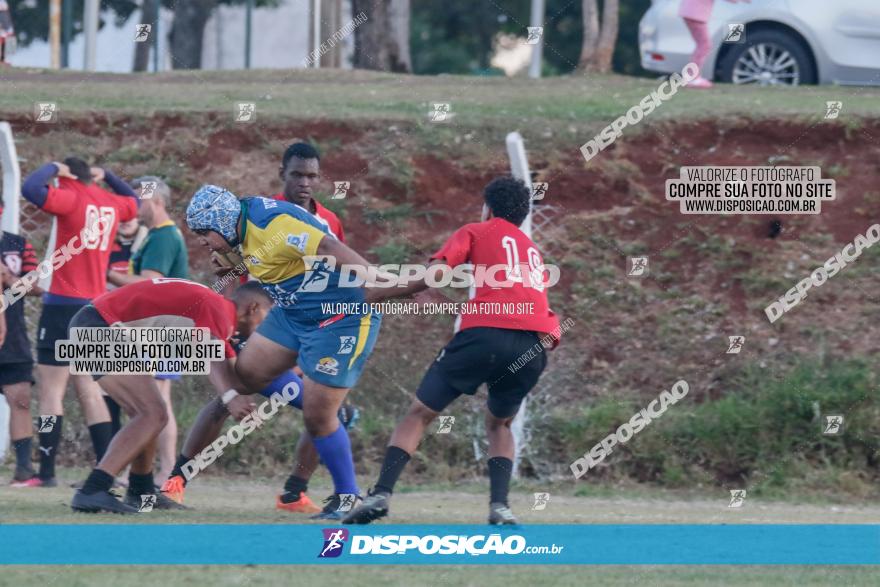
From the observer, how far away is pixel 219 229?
8508 millimetres

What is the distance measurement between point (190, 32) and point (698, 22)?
1227 centimetres

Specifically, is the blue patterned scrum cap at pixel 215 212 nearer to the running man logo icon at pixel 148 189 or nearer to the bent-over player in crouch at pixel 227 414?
the bent-over player in crouch at pixel 227 414

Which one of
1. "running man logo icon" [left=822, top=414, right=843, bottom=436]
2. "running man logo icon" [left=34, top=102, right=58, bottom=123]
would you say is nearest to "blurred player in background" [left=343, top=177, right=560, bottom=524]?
"running man logo icon" [left=822, top=414, right=843, bottom=436]

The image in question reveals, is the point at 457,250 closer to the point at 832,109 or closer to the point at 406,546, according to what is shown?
the point at 406,546

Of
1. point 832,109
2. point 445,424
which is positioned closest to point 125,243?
point 445,424

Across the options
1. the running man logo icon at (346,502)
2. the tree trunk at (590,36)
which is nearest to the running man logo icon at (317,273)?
the running man logo icon at (346,502)

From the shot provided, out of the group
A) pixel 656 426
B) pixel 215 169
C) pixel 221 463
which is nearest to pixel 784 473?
pixel 656 426

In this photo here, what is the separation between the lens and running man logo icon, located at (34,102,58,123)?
15031mm

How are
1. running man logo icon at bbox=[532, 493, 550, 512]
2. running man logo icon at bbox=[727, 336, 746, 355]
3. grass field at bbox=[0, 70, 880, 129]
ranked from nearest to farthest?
running man logo icon at bbox=[532, 493, 550, 512] → running man logo icon at bbox=[727, 336, 746, 355] → grass field at bbox=[0, 70, 880, 129]

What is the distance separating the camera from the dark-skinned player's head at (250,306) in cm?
915

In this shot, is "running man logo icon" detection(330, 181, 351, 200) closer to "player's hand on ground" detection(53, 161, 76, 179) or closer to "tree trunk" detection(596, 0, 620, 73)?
"player's hand on ground" detection(53, 161, 76, 179)

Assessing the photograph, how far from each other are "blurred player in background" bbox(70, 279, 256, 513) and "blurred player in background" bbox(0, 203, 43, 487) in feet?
7.07

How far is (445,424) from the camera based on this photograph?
12.1 m

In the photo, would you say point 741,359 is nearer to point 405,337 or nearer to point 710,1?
point 405,337
